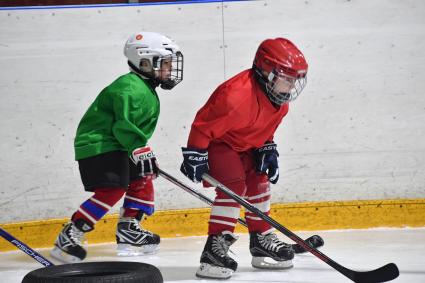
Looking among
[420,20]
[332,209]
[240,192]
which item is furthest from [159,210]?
[420,20]

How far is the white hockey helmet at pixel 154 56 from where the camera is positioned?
402 centimetres

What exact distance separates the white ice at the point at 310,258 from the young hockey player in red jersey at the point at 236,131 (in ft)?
0.31

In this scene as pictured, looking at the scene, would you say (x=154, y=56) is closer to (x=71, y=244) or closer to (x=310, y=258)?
(x=71, y=244)

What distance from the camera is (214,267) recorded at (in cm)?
340

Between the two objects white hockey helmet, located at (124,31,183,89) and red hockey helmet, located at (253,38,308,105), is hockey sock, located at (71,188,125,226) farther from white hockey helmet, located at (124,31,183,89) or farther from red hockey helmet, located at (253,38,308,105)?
red hockey helmet, located at (253,38,308,105)

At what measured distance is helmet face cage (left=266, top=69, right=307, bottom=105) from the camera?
3430mm

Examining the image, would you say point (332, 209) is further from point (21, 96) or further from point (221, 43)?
point (21, 96)

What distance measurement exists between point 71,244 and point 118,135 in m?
0.50

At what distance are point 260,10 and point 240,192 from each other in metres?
1.47

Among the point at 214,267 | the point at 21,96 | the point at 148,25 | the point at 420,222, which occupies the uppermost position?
the point at 148,25

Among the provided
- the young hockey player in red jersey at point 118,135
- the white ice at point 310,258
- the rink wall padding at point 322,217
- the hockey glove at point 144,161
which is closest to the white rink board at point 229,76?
the rink wall padding at point 322,217

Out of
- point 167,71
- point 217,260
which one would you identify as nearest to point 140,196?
point 167,71

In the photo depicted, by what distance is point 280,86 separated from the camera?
11.4ft

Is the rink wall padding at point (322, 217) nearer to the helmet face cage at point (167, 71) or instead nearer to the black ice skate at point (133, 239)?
the black ice skate at point (133, 239)
